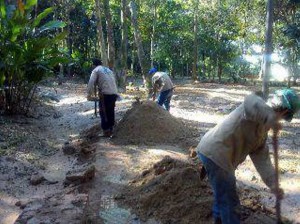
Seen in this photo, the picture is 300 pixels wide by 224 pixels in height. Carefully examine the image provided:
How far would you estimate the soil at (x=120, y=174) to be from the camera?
493 centimetres

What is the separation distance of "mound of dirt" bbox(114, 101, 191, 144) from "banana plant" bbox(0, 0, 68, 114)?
2.58m

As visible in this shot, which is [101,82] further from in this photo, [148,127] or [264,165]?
[264,165]

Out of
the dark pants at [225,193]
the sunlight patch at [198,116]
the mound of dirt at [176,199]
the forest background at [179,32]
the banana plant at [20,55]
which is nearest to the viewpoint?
the dark pants at [225,193]

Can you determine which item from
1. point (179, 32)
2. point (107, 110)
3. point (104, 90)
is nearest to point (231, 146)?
point (104, 90)

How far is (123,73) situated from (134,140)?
10420 mm

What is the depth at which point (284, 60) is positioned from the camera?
2739cm

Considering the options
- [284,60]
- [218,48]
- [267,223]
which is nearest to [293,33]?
[267,223]

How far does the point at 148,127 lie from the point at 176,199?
3.96 m

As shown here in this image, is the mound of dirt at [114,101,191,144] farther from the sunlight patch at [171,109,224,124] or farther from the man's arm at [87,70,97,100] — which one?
the sunlight patch at [171,109,224,124]

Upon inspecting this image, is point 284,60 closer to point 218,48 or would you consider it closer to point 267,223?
point 218,48

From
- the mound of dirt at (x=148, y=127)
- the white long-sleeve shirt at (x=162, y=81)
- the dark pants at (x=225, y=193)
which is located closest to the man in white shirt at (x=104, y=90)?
the mound of dirt at (x=148, y=127)

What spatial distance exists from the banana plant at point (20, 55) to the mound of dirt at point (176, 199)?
5.32m

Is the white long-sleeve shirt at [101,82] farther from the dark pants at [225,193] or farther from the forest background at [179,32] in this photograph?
the forest background at [179,32]

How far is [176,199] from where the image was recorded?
511cm
